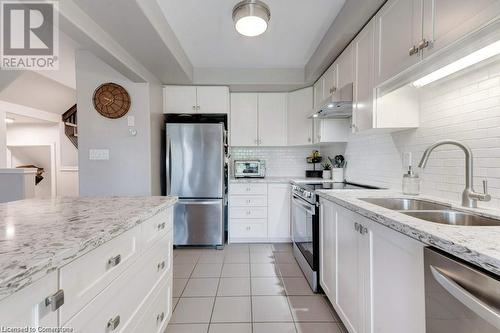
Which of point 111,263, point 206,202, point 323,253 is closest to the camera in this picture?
point 111,263

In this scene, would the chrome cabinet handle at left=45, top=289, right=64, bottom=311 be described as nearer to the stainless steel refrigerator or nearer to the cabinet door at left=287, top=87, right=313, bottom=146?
the stainless steel refrigerator

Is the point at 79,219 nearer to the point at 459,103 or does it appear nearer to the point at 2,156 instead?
the point at 459,103

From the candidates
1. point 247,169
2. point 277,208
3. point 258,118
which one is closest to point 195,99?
point 258,118

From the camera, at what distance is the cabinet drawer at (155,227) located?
1.22 metres

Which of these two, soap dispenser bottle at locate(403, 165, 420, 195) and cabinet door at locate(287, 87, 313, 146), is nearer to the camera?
soap dispenser bottle at locate(403, 165, 420, 195)

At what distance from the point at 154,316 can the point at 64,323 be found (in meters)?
0.75

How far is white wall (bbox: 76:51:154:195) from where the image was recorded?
2742mm

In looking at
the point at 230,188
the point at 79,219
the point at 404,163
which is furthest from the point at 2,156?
the point at 404,163

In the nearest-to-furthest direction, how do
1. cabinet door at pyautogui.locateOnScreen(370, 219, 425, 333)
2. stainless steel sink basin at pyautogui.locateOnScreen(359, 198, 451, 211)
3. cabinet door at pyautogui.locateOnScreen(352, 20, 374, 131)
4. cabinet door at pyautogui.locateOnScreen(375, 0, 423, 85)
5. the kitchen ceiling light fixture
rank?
cabinet door at pyautogui.locateOnScreen(370, 219, 425, 333) → the kitchen ceiling light fixture → cabinet door at pyautogui.locateOnScreen(375, 0, 423, 85) → stainless steel sink basin at pyautogui.locateOnScreen(359, 198, 451, 211) → cabinet door at pyautogui.locateOnScreen(352, 20, 374, 131)

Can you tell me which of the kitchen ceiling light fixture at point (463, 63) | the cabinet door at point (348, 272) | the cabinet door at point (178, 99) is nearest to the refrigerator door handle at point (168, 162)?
the cabinet door at point (178, 99)

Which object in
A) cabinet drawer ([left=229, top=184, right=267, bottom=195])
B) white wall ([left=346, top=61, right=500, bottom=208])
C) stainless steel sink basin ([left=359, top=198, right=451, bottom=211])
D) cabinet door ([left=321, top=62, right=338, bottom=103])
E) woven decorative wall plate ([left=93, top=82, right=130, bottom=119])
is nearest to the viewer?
white wall ([left=346, top=61, right=500, bottom=208])

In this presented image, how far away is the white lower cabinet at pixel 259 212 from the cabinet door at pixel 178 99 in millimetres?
1261

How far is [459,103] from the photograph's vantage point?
1.39 m

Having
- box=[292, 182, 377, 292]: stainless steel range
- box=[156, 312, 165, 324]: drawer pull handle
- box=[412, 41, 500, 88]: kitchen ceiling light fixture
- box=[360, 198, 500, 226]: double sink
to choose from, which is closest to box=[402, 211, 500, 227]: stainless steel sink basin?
box=[360, 198, 500, 226]: double sink
